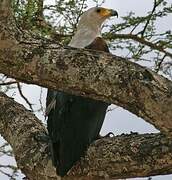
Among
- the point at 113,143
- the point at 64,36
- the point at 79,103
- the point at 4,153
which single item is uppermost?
the point at 64,36

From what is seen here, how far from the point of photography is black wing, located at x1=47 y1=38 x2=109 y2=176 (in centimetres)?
273

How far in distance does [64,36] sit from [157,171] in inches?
91.0

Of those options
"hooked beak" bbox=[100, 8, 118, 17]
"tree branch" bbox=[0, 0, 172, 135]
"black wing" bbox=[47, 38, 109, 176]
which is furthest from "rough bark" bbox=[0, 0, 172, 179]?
"hooked beak" bbox=[100, 8, 118, 17]

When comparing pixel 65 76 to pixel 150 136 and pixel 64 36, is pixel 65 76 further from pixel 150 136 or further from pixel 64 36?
pixel 64 36

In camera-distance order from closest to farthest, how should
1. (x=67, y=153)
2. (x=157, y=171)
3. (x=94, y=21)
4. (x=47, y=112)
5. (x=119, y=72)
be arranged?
(x=119, y=72)
(x=157, y=171)
(x=67, y=153)
(x=47, y=112)
(x=94, y=21)

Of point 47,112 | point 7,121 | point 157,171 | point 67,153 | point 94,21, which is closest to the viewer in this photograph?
point 157,171

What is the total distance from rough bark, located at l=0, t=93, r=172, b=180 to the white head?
2.26 feet

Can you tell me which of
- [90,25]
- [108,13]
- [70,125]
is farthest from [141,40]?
[70,125]

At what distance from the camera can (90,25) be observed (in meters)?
4.09

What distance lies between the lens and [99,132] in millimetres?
3086

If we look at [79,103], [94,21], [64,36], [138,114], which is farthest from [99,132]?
[64,36]

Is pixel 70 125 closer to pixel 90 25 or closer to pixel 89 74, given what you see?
pixel 89 74

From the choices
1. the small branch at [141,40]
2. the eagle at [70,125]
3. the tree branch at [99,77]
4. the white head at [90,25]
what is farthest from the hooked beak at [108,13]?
the tree branch at [99,77]

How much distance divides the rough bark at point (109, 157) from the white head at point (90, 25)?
69 cm
